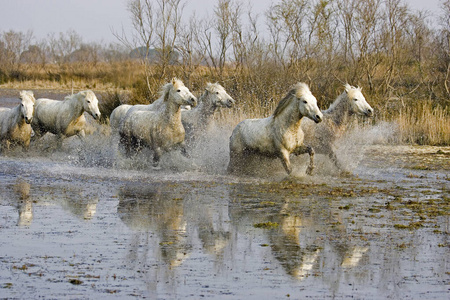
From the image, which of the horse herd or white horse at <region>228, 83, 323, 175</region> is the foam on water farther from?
white horse at <region>228, 83, 323, 175</region>

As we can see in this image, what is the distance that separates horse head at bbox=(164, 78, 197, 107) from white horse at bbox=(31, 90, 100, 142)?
7.71ft

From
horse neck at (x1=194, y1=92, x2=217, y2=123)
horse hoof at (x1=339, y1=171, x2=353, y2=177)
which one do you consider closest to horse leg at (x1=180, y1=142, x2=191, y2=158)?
horse neck at (x1=194, y1=92, x2=217, y2=123)

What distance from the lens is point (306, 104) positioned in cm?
1153

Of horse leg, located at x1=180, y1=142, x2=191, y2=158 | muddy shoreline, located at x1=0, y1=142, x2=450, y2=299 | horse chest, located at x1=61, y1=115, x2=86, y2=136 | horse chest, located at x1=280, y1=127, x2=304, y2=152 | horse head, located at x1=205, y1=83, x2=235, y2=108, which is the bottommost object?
muddy shoreline, located at x1=0, y1=142, x2=450, y2=299

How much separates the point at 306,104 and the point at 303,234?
412 centimetres

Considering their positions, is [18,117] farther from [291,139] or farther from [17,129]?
[291,139]

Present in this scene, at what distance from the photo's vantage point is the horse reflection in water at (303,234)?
6484 millimetres

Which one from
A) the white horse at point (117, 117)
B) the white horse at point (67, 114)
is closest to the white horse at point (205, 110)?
the white horse at point (117, 117)

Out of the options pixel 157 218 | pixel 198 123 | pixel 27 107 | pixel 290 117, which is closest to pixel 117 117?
pixel 27 107

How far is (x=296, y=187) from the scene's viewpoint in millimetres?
11094

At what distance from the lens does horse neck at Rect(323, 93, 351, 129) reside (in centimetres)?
1268

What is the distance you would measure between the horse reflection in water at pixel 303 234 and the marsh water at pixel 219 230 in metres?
0.02

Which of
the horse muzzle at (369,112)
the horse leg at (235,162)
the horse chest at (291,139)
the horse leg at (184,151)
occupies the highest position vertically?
the horse muzzle at (369,112)

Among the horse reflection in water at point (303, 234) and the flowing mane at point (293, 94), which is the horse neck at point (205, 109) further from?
A: the horse reflection in water at point (303, 234)
